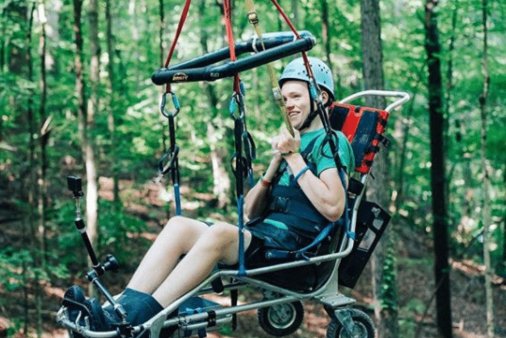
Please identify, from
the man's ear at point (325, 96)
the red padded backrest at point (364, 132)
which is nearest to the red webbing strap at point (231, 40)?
the man's ear at point (325, 96)

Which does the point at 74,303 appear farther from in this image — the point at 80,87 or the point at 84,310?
the point at 80,87

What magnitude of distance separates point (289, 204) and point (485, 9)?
4956mm

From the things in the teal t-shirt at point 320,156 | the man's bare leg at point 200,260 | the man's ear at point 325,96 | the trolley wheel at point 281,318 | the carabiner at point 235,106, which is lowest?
the trolley wheel at point 281,318

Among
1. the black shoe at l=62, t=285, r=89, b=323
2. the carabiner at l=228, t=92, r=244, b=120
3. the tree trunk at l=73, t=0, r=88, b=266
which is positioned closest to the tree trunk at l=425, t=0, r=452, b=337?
the tree trunk at l=73, t=0, r=88, b=266

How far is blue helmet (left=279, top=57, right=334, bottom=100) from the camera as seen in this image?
3.47 meters

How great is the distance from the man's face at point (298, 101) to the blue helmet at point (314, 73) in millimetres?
34

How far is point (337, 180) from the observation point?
10.6 ft

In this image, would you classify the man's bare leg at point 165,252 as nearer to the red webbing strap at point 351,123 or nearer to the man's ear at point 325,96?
the man's ear at point 325,96

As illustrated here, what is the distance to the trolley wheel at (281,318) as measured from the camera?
3.88m

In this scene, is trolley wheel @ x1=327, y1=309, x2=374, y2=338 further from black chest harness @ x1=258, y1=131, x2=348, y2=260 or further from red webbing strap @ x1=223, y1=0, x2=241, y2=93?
red webbing strap @ x1=223, y1=0, x2=241, y2=93

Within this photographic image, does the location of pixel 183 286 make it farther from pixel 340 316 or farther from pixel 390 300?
pixel 390 300

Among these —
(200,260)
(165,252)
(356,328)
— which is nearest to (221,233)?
(200,260)

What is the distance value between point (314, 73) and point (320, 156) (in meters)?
0.55

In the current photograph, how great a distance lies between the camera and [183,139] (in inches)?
400
